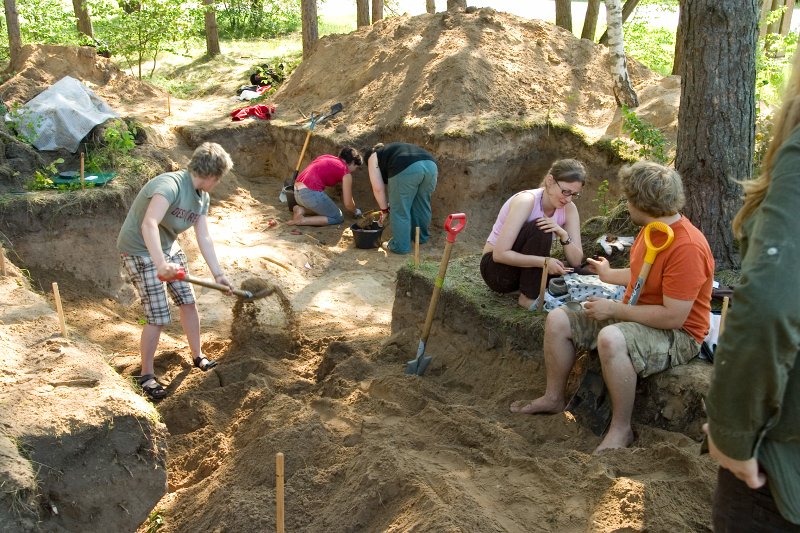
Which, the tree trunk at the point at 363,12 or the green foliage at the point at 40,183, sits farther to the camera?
the tree trunk at the point at 363,12

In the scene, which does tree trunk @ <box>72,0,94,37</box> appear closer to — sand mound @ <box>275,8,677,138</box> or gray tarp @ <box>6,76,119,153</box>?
sand mound @ <box>275,8,677,138</box>

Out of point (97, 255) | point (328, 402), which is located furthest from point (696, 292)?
point (97, 255)

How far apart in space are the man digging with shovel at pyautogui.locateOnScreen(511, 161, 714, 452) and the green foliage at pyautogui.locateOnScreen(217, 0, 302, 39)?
1637cm

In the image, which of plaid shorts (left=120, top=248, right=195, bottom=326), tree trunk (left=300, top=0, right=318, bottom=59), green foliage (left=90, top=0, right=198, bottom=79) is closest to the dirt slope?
plaid shorts (left=120, top=248, right=195, bottom=326)

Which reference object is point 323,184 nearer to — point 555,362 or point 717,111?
point 717,111

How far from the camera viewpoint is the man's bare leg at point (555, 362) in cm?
417

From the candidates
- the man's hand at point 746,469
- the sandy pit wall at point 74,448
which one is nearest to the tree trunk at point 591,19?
the sandy pit wall at point 74,448

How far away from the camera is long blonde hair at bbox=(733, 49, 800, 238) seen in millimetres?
1674

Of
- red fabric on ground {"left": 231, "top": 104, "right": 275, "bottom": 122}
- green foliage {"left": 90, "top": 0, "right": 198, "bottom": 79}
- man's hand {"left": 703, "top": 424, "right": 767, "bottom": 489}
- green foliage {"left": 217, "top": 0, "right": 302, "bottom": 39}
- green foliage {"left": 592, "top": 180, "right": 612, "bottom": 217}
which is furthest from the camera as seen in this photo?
green foliage {"left": 217, "top": 0, "right": 302, "bottom": 39}

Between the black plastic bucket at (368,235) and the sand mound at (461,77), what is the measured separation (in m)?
1.58

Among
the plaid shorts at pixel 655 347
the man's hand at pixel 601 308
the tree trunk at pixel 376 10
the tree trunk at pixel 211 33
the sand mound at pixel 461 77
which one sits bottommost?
the plaid shorts at pixel 655 347

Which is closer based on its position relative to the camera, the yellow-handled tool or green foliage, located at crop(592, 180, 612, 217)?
the yellow-handled tool

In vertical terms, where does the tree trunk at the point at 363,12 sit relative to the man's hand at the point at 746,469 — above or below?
above

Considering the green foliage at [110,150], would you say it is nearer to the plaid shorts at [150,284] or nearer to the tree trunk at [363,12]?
the plaid shorts at [150,284]
